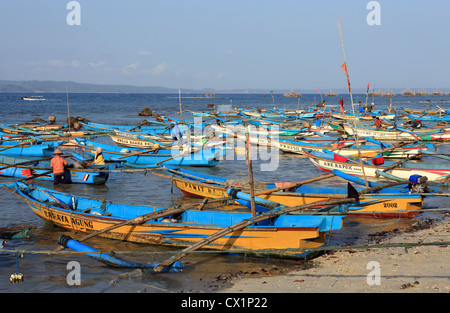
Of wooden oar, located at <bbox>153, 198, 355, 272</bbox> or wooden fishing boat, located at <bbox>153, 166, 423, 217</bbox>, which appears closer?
wooden oar, located at <bbox>153, 198, 355, 272</bbox>

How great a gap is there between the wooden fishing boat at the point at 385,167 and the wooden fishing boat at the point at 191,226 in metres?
8.34

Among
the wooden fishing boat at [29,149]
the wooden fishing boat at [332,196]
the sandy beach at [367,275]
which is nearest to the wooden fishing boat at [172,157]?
the wooden fishing boat at [29,149]

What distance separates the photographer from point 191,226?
11.2m

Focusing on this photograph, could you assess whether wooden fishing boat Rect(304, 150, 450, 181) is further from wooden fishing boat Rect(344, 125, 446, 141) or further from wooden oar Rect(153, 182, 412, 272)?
wooden fishing boat Rect(344, 125, 446, 141)

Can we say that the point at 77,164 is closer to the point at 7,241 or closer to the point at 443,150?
the point at 7,241

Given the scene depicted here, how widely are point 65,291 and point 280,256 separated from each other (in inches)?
179

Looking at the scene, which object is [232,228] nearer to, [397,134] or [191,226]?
[191,226]

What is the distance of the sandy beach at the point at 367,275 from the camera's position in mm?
8047

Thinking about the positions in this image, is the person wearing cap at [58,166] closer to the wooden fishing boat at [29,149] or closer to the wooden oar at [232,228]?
the wooden fishing boat at [29,149]

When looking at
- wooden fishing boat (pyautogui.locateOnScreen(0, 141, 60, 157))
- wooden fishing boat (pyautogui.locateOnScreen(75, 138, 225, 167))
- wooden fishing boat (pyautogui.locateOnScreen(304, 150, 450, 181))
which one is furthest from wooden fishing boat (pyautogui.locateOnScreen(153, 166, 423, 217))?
wooden fishing boat (pyautogui.locateOnScreen(0, 141, 60, 157))

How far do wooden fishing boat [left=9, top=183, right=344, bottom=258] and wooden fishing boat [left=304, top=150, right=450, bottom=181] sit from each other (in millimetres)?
8337

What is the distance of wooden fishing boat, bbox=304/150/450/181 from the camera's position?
18250 millimetres

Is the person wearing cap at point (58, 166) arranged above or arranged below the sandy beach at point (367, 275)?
above
